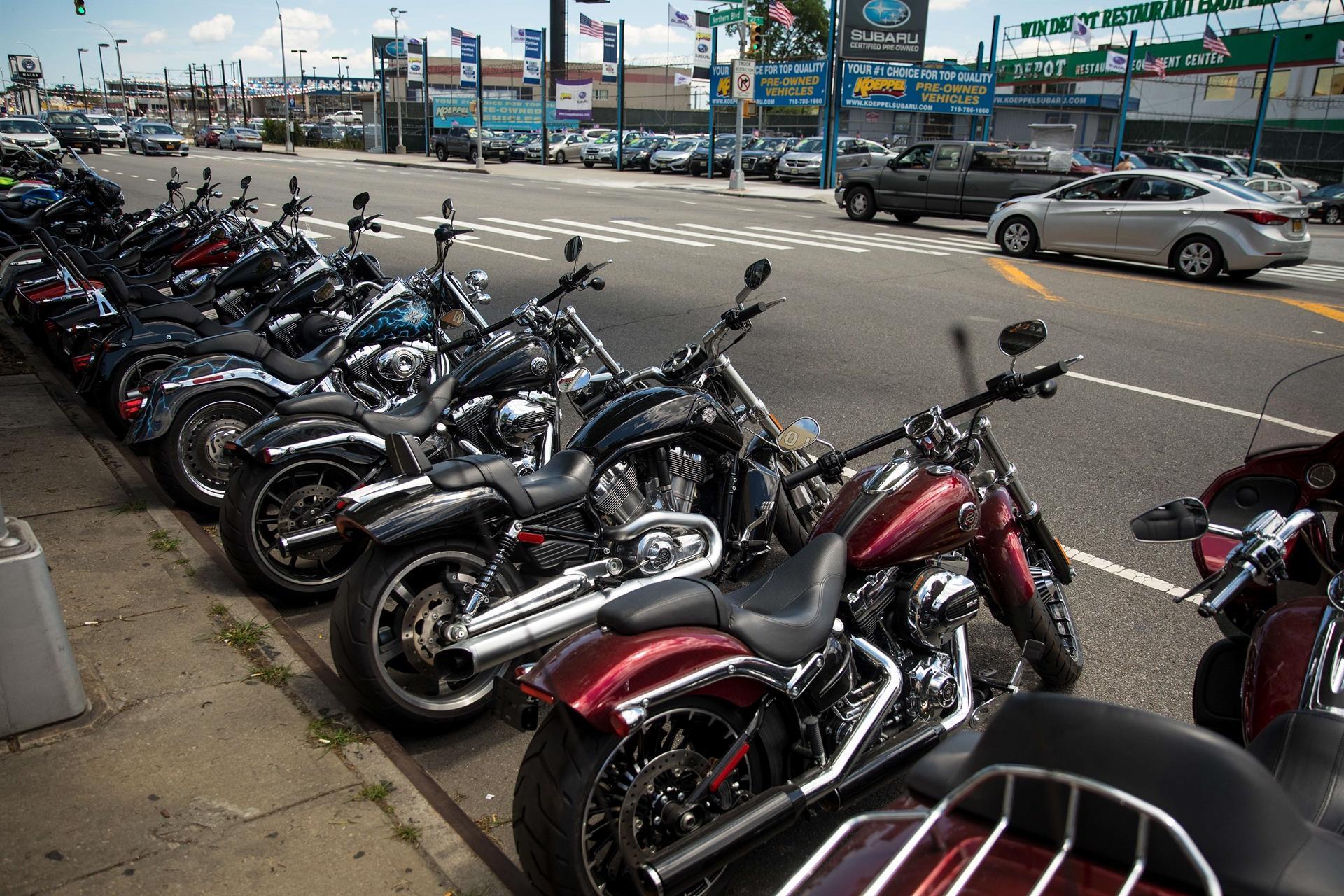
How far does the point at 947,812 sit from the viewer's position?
1.64m

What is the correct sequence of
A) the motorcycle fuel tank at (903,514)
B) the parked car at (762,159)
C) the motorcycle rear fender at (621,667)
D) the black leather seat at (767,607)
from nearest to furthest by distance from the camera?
1. the motorcycle rear fender at (621,667)
2. the black leather seat at (767,607)
3. the motorcycle fuel tank at (903,514)
4. the parked car at (762,159)

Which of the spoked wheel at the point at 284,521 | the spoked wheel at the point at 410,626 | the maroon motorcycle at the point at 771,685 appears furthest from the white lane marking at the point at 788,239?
the spoked wheel at the point at 410,626

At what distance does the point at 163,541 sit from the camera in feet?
15.7

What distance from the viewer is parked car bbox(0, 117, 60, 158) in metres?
30.8

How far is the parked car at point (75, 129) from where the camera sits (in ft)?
141

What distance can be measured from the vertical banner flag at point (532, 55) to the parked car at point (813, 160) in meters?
17.8

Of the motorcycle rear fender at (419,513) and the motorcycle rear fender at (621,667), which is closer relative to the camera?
the motorcycle rear fender at (621,667)

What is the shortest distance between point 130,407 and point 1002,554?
182 inches

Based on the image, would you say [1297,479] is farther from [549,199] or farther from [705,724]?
[549,199]

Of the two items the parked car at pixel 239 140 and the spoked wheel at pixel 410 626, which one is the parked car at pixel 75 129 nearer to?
the parked car at pixel 239 140

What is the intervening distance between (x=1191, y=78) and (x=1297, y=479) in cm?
5271

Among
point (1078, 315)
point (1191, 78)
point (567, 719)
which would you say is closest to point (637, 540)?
point (567, 719)

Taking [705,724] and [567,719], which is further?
[705,724]

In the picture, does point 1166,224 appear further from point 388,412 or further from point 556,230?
point 388,412
